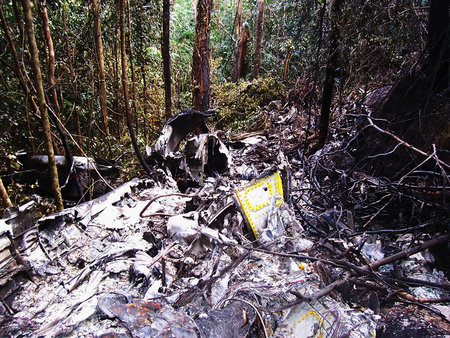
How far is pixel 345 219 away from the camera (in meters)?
3.07

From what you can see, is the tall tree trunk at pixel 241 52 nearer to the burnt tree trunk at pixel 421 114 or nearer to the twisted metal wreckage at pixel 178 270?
the burnt tree trunk at pixel 421 114

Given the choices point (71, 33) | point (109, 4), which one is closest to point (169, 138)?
point (71, 33)

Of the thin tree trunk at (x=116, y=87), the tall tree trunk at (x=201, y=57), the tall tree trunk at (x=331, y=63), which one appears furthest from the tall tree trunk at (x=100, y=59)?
the tall tree trunk at (x=331, y=63)

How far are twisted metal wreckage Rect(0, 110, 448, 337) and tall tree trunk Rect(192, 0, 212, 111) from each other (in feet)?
12.1

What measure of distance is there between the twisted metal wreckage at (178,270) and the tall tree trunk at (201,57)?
370 cm

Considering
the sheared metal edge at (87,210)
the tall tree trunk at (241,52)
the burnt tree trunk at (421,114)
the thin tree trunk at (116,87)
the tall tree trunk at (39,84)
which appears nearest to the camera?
Result: the sheared metal edge at (87,210)

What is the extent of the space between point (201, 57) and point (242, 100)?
299cm

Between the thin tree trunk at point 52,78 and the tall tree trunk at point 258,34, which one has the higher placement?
the tall tree trunk at point 258,34

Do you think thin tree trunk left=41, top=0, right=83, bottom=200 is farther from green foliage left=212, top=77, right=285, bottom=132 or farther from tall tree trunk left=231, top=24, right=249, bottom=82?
tall tree trunk left=231, top=24, right=249, bottom=82

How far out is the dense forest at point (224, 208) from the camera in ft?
5.96

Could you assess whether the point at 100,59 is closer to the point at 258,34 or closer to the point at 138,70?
the point at 138,70

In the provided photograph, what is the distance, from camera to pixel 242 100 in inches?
353

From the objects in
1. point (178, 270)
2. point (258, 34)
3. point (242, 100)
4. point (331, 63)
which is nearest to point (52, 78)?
point (178, 270)

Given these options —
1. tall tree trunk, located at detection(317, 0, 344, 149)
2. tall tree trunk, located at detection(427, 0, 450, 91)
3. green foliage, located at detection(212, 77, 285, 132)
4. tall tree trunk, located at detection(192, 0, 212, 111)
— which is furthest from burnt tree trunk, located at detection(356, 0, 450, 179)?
green foliage, located at detection(212, 77, 285, 132)
